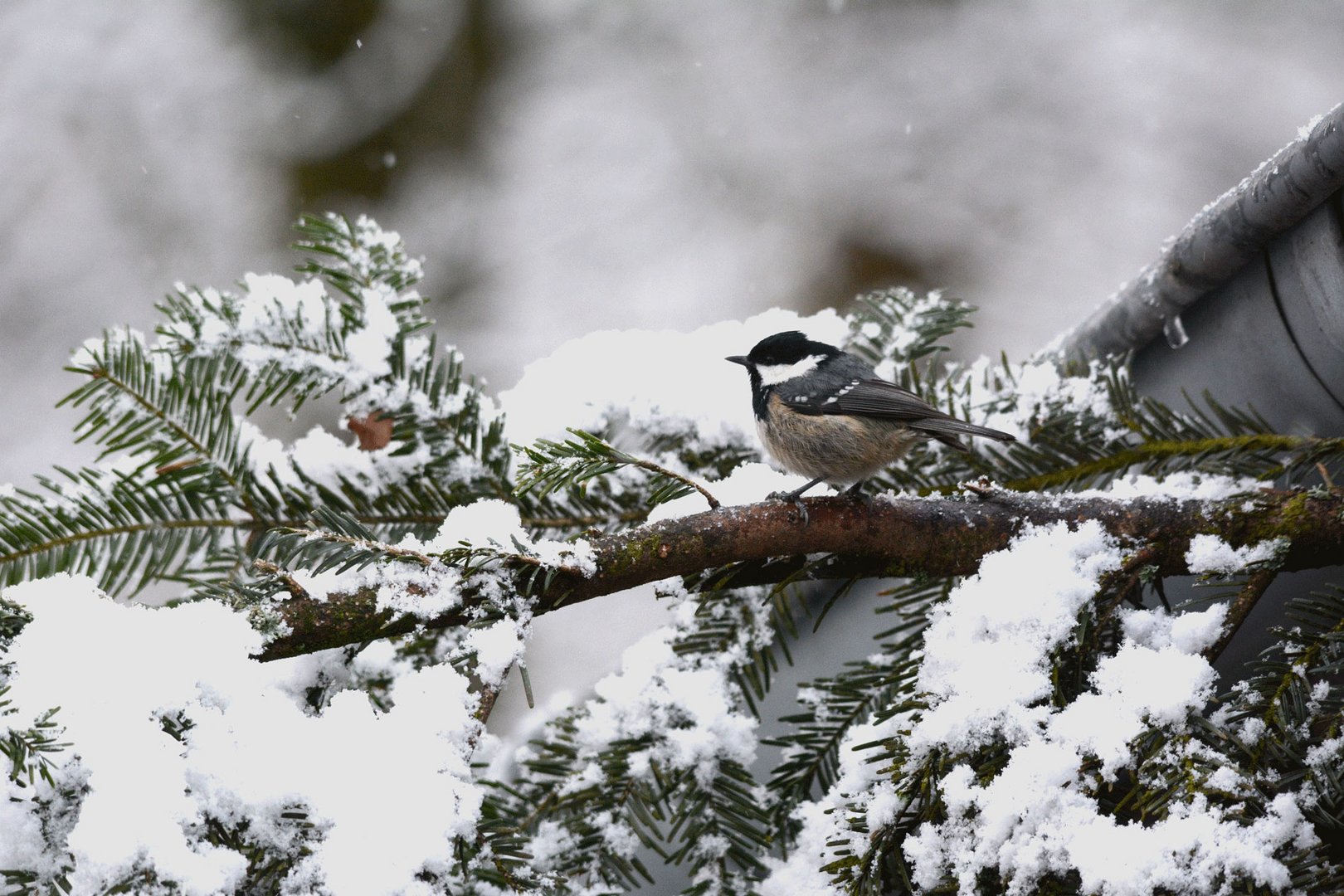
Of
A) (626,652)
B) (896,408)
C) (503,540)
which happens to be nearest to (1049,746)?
(503,540)

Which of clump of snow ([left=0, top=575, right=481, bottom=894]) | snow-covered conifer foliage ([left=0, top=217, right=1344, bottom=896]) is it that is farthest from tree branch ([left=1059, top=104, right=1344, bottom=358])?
clump of snow ([left=0, top=575, right=481, bottom=894])

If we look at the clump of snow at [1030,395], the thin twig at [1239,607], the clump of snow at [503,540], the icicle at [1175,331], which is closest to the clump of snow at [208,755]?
the clump of snow at [503,540]

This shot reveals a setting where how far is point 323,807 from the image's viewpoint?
0.75 metres

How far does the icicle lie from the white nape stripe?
1.73ft

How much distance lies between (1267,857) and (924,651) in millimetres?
318

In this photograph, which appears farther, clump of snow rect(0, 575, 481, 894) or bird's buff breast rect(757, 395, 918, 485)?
bird's buff breast rect(757, 395, 918, 485)

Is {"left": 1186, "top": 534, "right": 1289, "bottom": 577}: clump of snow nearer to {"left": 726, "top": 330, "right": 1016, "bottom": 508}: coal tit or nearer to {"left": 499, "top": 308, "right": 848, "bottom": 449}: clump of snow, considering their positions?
{"left": 726, "top": 330, "right": 1016, "bottom": 508}: coal tit

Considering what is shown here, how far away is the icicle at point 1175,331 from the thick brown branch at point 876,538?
480 millimetres

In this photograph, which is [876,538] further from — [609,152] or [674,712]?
[609,152]

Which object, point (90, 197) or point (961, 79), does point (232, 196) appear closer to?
point (90, 197)

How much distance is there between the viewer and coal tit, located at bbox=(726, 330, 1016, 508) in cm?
157

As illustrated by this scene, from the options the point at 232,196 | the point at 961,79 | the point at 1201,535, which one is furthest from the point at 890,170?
the point at 1201,535

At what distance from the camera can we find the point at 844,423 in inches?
63.4

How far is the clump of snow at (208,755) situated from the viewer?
27.4 inches
